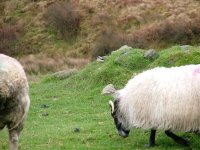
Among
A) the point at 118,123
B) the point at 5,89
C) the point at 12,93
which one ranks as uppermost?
the point at 5,89

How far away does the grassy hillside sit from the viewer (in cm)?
4325

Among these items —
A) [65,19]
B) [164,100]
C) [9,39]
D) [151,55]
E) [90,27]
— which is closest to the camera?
[164,100]

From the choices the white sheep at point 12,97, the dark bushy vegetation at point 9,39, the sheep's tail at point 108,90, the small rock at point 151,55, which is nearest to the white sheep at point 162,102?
the white sheep at point 12,97

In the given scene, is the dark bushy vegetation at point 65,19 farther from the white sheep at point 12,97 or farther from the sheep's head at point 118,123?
the white sheep at point 12,97

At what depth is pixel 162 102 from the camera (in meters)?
10.7

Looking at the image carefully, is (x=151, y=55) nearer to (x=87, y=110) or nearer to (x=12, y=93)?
(x=87, y=110)

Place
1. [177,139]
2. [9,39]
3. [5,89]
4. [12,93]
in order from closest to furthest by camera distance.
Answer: [5,89], [12,93], [177,139], [9,39]

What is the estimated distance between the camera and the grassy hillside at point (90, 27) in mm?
43250

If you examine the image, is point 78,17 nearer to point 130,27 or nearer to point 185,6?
point 130,27

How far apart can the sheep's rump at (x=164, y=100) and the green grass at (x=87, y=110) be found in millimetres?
707

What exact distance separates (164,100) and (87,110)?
686 centimetres

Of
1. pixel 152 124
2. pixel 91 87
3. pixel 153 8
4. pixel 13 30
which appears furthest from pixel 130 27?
pixel 152 124

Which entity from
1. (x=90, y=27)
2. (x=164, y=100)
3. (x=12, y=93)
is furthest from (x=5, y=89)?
(x=90, y=27)

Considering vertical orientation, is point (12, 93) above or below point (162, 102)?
above
